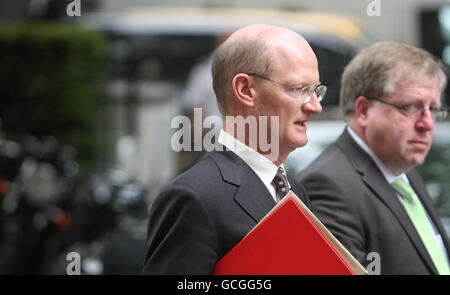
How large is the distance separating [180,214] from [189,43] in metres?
9.76

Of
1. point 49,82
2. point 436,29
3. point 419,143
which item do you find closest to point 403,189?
point 419,143

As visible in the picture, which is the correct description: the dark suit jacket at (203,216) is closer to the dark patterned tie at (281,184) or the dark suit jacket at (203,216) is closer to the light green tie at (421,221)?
the dark patterned tie at (281,184)

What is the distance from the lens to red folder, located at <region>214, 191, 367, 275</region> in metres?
1.69

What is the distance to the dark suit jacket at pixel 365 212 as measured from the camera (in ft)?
7.63

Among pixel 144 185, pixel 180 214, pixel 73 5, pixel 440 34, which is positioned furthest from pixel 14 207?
pixel 440 34

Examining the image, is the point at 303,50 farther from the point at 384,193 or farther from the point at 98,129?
the point at 98,129

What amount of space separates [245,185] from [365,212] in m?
0.71

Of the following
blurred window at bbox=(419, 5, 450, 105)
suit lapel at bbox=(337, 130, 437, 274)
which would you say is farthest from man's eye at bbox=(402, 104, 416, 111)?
blurred window at bbox=(419, 5, 450, 105)

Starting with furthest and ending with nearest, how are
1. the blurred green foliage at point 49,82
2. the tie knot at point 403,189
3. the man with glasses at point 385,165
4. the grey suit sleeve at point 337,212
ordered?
the blurred green foliage at point 49,82 < the tie knot at point 403,189 < the man with glasses at point 385,165 < the grey suit sleeve at point 337,212

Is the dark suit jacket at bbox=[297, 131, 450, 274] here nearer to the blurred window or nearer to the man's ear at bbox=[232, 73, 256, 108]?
the man's ear at bbox=[232, 73, 256, 108]

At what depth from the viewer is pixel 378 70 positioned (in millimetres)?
2500

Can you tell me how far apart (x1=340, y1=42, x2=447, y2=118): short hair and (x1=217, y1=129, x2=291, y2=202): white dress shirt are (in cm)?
79

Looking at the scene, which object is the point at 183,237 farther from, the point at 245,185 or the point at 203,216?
the point at 245,185

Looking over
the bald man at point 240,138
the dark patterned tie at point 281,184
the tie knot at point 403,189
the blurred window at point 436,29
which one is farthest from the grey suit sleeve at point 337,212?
the blurred window at point 436,29
